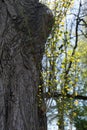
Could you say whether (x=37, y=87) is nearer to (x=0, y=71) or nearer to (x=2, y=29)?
(x=0, y=71)

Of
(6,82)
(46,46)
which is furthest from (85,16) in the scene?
(6,82)

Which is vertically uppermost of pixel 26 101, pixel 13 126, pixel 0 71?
pixel 0 71

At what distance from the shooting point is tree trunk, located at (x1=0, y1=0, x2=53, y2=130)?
17.2ft

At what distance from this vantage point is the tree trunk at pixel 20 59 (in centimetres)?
524

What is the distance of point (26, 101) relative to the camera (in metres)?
5.37

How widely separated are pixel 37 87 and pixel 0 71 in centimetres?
78

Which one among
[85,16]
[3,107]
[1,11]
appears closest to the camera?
[3,107]

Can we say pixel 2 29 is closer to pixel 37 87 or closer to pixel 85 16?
pixel 37 87

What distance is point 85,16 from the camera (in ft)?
37.8

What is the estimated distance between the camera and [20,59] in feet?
17.8

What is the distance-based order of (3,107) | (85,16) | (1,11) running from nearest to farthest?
(3,107) < (1,11) < (85,16)

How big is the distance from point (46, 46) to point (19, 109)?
1160 millimetres

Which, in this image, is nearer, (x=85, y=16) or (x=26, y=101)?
(x=26, y=101)

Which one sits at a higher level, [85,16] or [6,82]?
[85,16]
